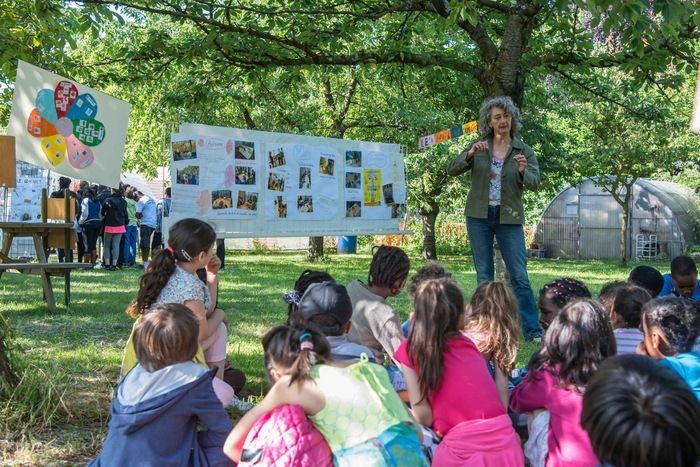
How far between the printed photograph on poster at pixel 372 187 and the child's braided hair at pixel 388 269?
15.5 ft

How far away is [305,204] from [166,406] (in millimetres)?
5532

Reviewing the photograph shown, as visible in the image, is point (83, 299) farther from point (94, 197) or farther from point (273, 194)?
point (94, 197)

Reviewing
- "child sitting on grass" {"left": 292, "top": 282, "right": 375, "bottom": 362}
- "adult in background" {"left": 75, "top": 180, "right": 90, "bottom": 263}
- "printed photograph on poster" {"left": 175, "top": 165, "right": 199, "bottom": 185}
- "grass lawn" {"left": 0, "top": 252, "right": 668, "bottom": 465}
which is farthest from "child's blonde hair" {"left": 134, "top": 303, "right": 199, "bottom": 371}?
"adult in background" {"left": 75, "top": 180, "right": 90, "bottom": 263}

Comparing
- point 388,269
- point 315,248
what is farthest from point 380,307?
point 315,248

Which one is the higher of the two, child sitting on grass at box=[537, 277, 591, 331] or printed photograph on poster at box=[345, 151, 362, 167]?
printed photograph on poster at box=[345, 151, 362, 167]

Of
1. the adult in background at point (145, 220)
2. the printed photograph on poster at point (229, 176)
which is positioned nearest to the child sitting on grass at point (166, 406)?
the printed photograph on poster at point (229, 176)

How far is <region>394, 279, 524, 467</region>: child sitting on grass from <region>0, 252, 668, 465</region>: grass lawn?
68.2 inches

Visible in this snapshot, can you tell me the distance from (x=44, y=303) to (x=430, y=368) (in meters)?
7.20

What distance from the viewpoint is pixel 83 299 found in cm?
995

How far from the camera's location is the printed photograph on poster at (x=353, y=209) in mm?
8984

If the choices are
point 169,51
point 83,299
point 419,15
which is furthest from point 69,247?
point 419,15

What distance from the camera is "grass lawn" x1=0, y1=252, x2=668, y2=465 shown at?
162 inches

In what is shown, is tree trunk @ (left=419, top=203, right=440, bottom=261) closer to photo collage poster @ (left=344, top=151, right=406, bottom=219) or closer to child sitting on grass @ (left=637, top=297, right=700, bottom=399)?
photo collage poster @ (left=344, top=151, right=406, bottom=219)

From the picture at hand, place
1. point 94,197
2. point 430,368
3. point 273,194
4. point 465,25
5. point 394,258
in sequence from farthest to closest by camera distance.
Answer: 1. point 94,197
2. point 273,194
3. point 465,25
4. point 394,258
5. point 430,368
